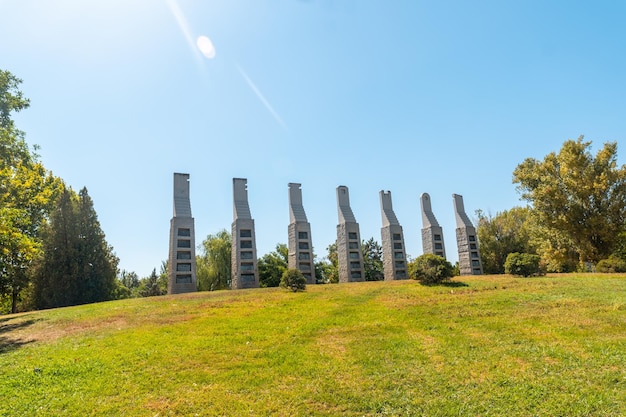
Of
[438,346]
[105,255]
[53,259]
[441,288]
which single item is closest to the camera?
[438,346]

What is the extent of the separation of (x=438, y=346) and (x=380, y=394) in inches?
125

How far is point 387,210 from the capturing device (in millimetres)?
34625

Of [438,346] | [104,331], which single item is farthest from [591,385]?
[104,331]

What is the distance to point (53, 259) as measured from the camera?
100ft

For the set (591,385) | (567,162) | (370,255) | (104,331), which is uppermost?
(567,162)

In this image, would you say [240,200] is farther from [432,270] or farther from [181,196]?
[432,270]

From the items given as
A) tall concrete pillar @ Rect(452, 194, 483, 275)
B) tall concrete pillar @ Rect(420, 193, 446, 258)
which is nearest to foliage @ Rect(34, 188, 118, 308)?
tall concrete pillar @ Rect(420, 193, 446, 258)

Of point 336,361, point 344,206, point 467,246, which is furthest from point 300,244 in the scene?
point 336,361

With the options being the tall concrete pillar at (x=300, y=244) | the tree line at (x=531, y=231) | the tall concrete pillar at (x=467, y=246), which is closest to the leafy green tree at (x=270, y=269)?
the tree line at (x=531, y=231)

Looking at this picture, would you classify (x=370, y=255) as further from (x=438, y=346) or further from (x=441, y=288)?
(x=438, y=346)

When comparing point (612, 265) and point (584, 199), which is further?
point (584, 199)

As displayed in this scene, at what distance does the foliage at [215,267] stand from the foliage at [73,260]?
8.91 meters

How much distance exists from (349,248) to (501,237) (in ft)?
81.7

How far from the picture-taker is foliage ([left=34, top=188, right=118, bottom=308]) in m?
30.3
